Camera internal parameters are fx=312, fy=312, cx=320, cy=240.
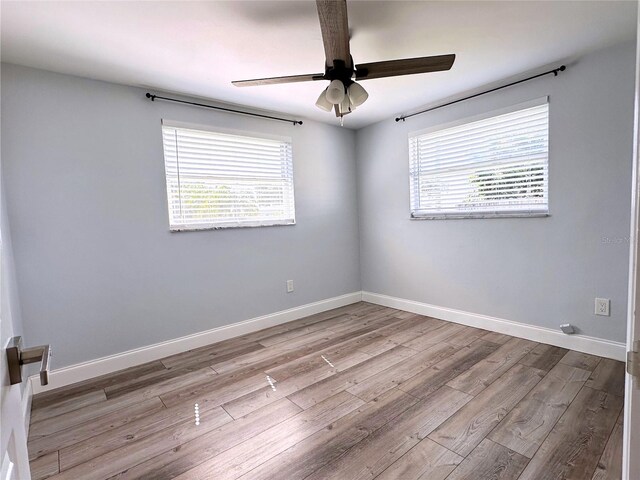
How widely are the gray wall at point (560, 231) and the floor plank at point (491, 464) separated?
5.04 ft

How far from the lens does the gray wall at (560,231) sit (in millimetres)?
2256

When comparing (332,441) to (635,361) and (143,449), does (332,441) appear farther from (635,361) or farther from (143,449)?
(635,361)

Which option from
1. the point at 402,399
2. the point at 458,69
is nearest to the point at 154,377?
the point at 402,399

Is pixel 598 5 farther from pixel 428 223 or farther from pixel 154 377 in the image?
pixel 154 377

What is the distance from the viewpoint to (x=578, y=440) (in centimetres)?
156

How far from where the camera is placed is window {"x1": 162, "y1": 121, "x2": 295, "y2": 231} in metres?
2.80

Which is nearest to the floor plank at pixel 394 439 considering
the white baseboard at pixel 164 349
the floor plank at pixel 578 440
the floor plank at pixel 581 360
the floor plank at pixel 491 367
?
the floor plank at pixel 491 367

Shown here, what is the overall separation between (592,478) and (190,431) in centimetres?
194

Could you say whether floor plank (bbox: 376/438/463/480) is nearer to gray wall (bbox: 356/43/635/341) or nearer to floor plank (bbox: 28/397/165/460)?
floor plank (bbox: 28/397/165/460)

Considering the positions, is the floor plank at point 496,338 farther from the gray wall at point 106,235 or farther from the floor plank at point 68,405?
the floor plank at point 68,405

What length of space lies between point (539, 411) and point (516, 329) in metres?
1.19

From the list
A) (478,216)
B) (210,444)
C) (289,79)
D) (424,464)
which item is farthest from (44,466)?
(478,216)

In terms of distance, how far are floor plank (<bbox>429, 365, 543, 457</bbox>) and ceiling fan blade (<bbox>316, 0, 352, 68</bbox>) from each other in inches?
82.6

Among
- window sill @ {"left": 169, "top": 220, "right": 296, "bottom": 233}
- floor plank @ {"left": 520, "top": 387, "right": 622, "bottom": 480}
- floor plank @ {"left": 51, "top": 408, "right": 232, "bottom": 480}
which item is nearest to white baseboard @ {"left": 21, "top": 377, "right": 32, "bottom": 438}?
floor plank @ {"left": 51, "top": 408, "right": 232, "bottom": 480}
